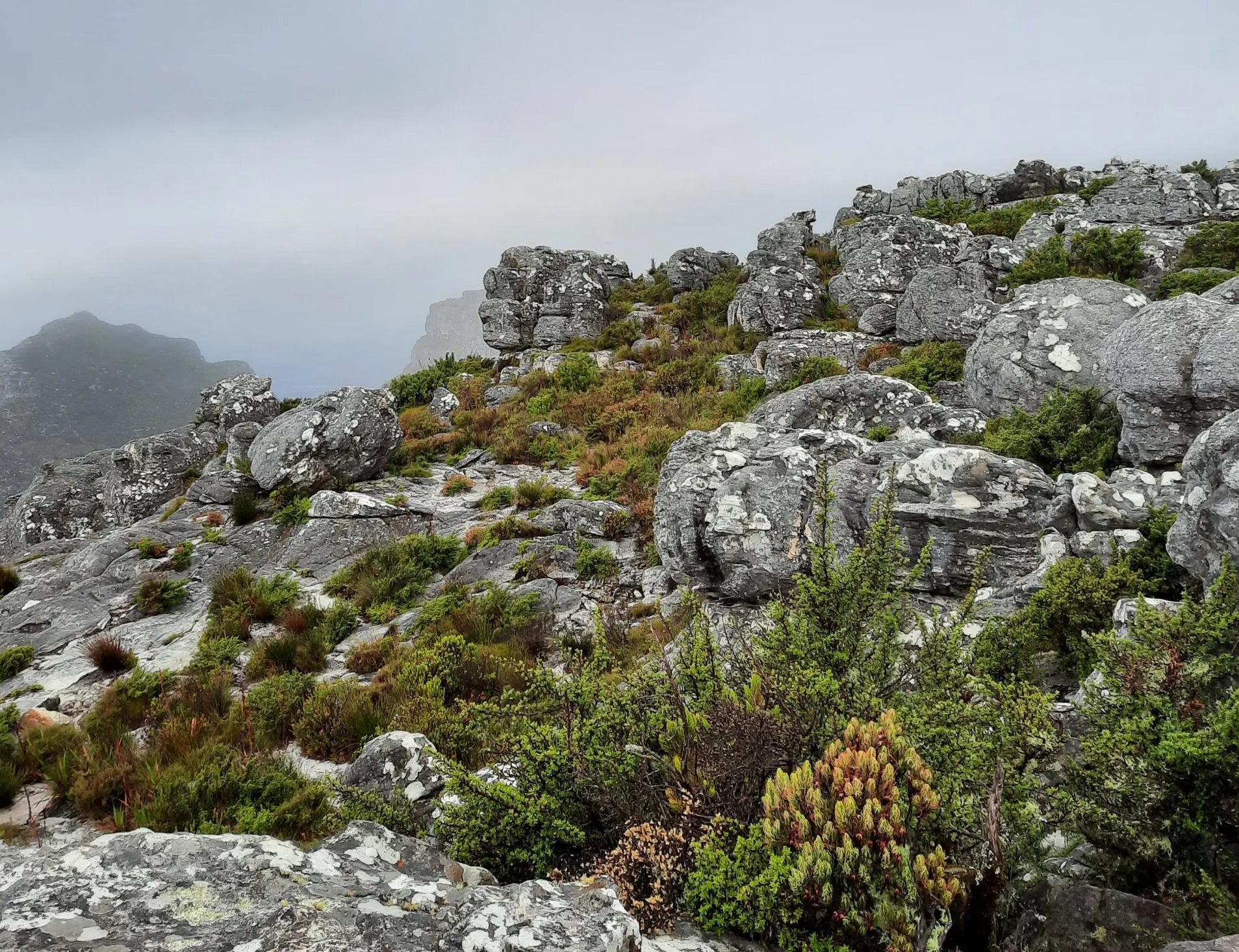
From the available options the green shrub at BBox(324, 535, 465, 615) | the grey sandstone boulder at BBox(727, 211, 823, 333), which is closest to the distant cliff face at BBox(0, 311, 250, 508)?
the grey sandstone boulder at BBox(727, 211, 823, 333)

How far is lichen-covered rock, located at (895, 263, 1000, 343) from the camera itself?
1672 centimetres

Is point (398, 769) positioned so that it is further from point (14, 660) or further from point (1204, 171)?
point (1204, 171)

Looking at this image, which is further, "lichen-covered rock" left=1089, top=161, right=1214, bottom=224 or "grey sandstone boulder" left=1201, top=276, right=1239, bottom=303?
"lichen-covered rock" left=1089, top=161, right=1214, bottom=224

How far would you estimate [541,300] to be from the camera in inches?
1118

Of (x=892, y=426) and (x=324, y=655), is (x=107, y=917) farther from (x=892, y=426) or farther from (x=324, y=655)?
(x=892, y=426)

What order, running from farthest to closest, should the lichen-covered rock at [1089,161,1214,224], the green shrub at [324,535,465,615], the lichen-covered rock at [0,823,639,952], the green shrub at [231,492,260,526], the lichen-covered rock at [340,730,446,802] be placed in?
the lichen-covered rock at [1089,161,1214,224]
the green shrub at [231,492,260,526]
the green shrub at [324,535,465,615]
the lichen-covered rock at [340,730,446,802]
the lichen-covered rock at [0,823,639,952]

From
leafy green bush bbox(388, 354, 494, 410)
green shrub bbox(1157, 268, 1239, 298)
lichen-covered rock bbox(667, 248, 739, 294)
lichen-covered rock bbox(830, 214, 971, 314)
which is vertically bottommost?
green shrub bbox(1157, 268, 1239, 298)

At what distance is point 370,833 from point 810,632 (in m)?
2.62

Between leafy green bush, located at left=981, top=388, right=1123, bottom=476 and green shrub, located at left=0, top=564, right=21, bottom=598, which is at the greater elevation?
leafy green bush, located at left=981, top=388, right=1123, bottom=476

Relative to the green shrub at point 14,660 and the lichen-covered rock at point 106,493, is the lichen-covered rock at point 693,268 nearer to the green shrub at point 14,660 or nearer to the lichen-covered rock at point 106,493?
the lichen-covered rock at point 106,493

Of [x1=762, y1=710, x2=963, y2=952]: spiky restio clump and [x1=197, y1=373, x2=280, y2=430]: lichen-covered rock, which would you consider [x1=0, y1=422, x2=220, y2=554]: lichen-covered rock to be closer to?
[x1=197, y1=373, x2=280, y2=430]: lichen-covered rock

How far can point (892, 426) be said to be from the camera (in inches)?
431

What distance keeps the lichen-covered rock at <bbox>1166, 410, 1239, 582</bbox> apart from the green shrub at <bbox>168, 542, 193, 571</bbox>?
48.3 feet

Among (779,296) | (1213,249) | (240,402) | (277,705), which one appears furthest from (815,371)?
(240,402)
